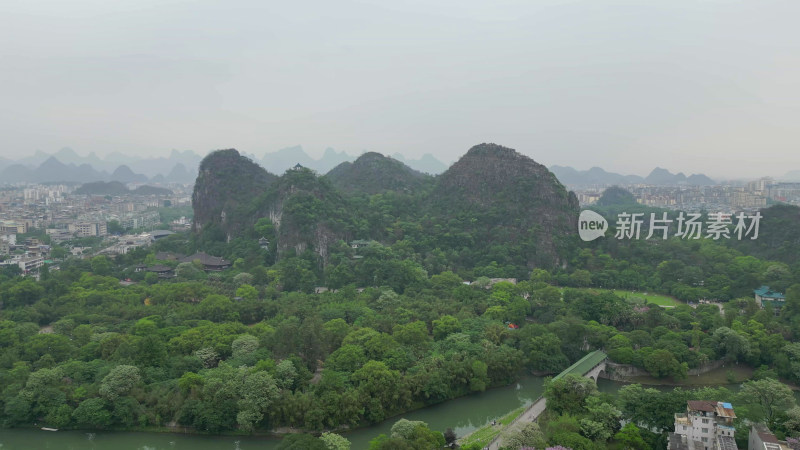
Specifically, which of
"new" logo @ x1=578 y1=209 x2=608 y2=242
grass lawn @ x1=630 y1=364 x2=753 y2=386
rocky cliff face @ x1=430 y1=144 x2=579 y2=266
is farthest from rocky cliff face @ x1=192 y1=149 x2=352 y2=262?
grass lawn @ x1=630 y1=364 x2=753 y2=386

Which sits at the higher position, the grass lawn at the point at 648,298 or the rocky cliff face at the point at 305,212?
the rocky cliff face at the point at 305,212

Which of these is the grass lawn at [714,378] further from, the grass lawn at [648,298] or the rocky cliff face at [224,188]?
the rocky cliff face at [224,188]

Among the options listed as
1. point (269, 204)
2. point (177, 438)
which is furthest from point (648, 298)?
point (269, 204)

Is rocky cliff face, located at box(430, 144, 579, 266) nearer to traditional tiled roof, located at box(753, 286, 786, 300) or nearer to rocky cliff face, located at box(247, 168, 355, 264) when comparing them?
rocky cliff face, located at box(247, 168, 355, 264)

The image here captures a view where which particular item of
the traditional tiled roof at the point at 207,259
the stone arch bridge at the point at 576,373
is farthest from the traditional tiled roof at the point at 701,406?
the traditional tiled roof at the point at 207,259

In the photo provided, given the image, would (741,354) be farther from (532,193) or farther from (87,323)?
(87,323)
